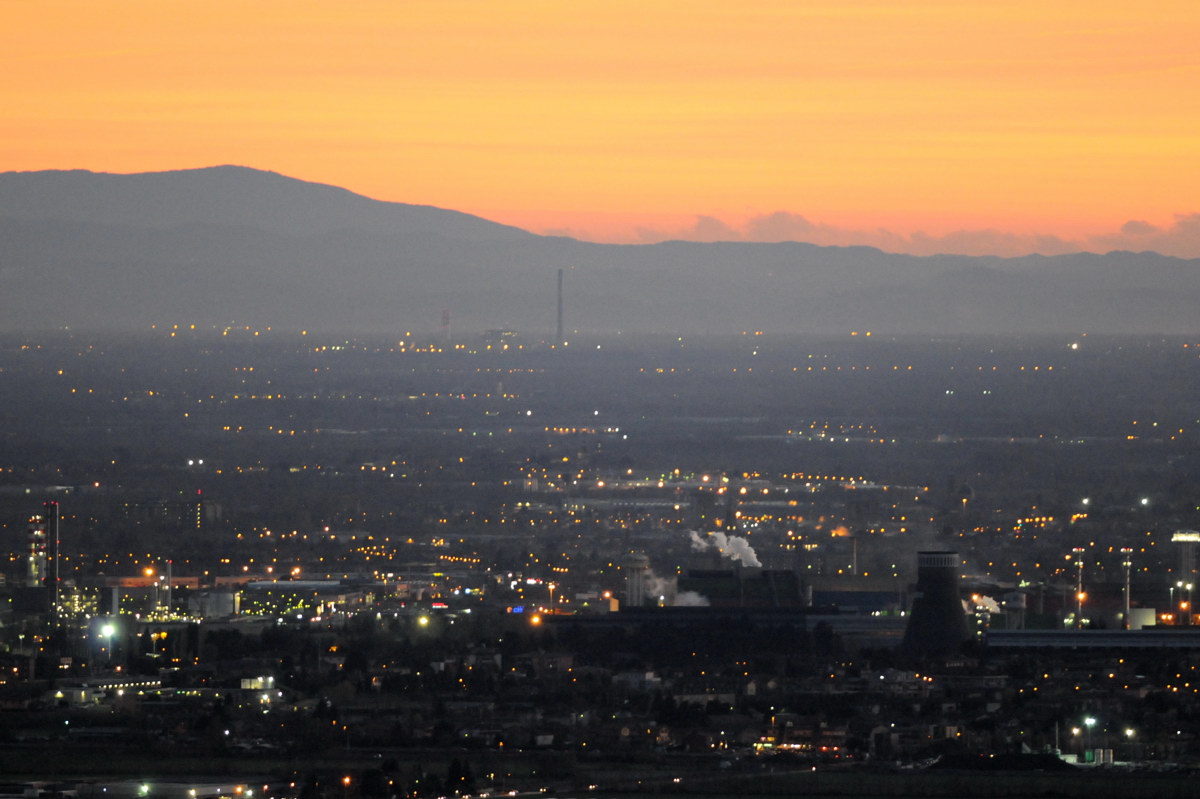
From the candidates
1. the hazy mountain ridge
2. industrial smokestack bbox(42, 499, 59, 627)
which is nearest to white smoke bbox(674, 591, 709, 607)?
industrial smokestack bbox(42, 499, 59, 627)

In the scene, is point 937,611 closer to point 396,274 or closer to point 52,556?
point 52,556

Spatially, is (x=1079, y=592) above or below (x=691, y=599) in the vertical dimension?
above

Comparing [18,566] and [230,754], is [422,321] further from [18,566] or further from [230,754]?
[230,754]

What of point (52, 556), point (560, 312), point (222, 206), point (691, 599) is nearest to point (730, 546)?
point (691, 599)

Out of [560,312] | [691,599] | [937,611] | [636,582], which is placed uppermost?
[560,312]

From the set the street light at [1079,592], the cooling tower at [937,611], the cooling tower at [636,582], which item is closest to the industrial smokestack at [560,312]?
the street light at [1079,592]

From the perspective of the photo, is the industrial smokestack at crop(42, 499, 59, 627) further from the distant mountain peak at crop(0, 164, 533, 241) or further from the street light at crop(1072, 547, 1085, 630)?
the distant mountain peak at crop(0, 164, 533, 241)

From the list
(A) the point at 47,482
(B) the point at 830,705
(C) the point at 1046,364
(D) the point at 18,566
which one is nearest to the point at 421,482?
(A) the point at 47,482
